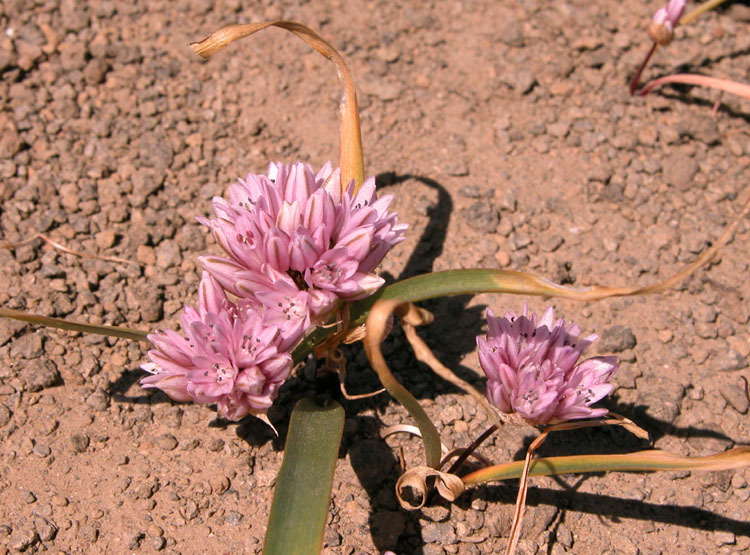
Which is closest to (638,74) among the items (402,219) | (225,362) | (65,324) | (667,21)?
(667,21)

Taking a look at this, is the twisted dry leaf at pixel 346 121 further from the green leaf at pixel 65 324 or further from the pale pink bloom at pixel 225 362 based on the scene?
the green leaf at pixel 65 324

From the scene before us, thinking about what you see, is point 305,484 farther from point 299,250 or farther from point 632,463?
point 632,463

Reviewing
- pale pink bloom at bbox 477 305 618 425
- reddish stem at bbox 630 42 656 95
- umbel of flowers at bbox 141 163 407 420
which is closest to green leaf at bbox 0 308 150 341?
umbel of flowers at bbox 141 163 407 420

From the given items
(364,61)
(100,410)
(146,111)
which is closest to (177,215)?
(146,111)

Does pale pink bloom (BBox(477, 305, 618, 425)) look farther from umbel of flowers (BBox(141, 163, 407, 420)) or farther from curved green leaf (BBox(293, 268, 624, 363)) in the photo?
umbel of flowers (BBox(141, 163, 407, 420))

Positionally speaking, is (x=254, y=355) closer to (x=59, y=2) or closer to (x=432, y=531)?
(x=432, y=531)

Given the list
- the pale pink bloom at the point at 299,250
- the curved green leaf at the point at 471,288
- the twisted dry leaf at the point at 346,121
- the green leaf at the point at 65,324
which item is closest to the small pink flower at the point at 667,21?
the twisted dry leaf at the point at 346,121
